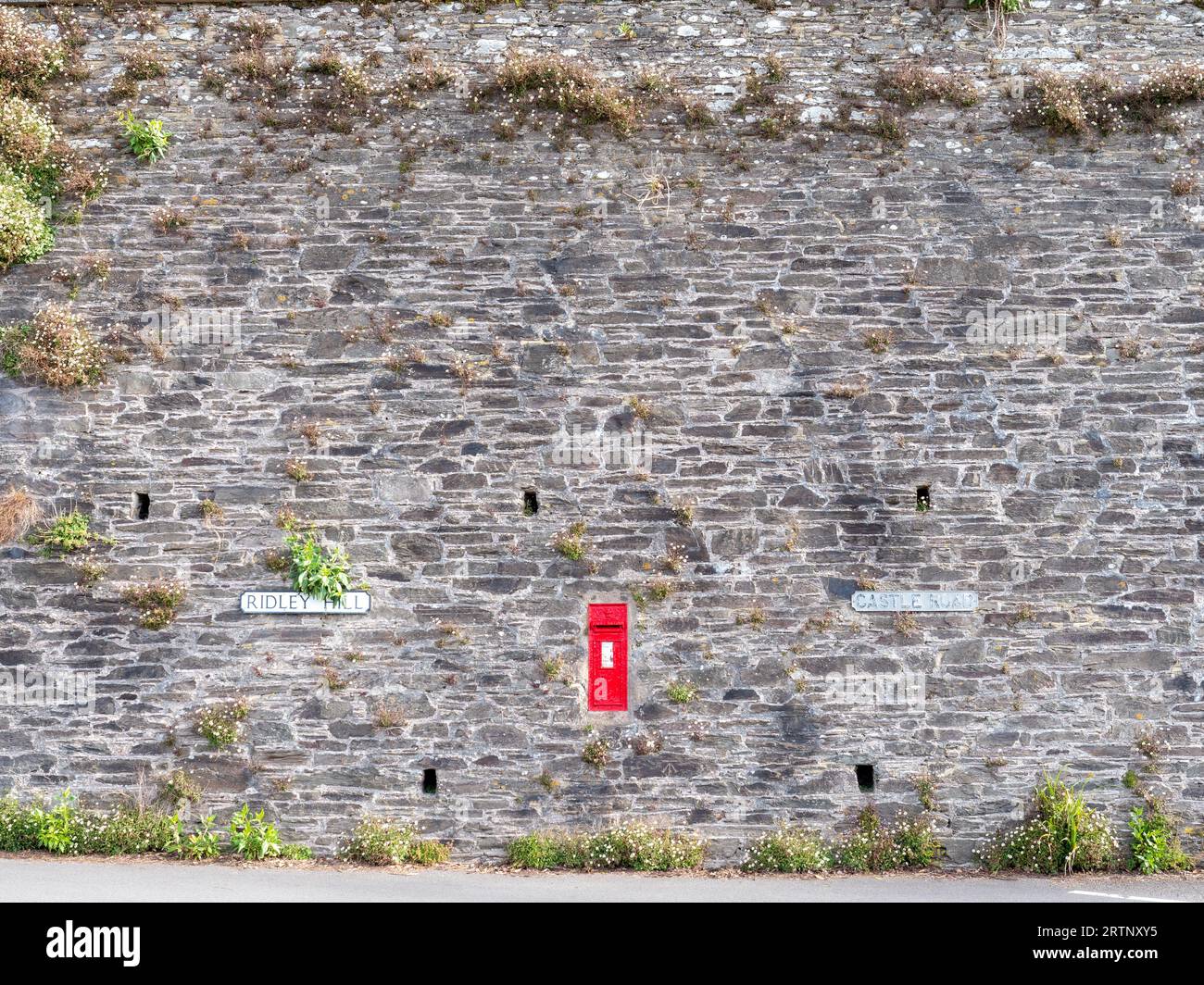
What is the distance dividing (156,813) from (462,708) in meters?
2.59

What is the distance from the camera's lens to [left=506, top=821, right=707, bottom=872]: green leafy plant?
26.9 feet

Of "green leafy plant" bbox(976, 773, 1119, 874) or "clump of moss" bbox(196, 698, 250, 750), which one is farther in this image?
"clump of moss" bbox(196, 698, 250, 750)

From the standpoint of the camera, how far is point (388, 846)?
27.1ft

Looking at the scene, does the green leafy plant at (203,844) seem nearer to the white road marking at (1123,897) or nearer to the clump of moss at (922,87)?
the white road marking at (1123,897)

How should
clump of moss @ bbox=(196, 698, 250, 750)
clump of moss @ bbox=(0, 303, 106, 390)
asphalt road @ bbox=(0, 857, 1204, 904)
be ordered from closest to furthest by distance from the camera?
1. asphalt road @ bbox=(0, 857, 1204, 904)
2. clump of moss @ bbox=(196, 698, 250, 750)
3. clump of moss @ bbox=(0, 303, 106, 390)

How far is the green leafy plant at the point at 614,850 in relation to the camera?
8211 mm

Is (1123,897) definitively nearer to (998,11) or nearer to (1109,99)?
(1109,99)

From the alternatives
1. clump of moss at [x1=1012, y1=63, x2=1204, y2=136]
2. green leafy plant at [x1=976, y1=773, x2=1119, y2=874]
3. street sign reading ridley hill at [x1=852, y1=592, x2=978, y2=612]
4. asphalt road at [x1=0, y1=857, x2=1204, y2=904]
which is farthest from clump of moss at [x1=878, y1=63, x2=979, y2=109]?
asphalt road at [x1=0, y1=857, x2=1204, y2=904]

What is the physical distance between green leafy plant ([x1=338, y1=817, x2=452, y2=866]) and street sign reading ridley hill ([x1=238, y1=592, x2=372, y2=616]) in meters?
1.71

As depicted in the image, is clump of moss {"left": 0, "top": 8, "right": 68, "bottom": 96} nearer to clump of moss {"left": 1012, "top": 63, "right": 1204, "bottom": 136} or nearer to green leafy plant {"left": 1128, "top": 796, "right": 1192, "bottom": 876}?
clump of moss {"left": 1012, "top": 63, "right": 1204, "bottom": 136}

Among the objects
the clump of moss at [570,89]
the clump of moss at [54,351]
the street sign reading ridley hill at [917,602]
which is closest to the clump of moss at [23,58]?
the clump of moss at [54,351]

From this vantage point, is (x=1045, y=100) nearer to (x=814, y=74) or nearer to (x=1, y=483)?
(x=814, y=74)

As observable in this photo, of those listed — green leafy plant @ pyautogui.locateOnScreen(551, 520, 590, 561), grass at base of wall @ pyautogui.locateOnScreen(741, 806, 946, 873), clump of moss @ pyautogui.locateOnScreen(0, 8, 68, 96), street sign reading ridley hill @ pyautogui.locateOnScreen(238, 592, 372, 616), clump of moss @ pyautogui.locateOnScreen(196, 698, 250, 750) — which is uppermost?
clump of moss @ pyautogui.locateOnScreen(0, 8, 68, 96)

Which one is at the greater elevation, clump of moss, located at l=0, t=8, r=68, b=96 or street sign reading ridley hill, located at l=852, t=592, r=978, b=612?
clump of moss, located at l=0, t=8, r=68, b=96
